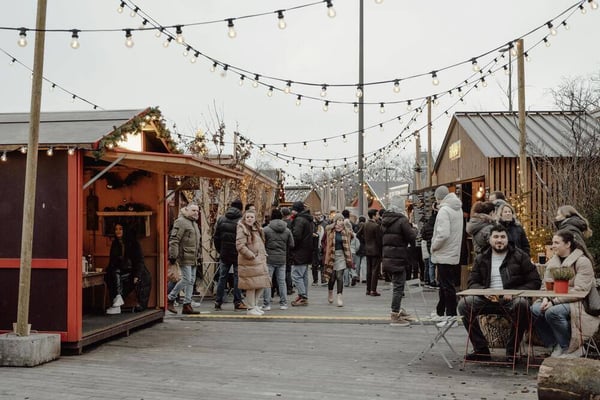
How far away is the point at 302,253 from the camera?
13023 millimetres

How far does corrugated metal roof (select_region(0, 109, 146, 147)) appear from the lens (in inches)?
324

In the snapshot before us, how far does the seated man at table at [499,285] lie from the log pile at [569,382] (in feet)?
4.81

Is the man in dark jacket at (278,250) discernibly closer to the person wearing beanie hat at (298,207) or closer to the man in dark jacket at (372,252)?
the person wearing beanie hat at (298,207)

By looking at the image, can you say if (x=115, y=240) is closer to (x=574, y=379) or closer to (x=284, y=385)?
(x=284, y=385)

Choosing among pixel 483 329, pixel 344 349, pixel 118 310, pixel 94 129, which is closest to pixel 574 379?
pixel 483 329

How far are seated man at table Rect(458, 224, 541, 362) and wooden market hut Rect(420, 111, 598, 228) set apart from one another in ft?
20.9

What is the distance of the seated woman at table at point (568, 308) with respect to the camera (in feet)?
23.2

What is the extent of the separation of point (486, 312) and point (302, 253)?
19.0ft

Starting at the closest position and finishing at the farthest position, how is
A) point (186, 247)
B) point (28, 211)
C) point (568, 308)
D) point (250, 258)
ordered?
point (568, 308), point (28, 211), point (250, 258), point (186, 247)

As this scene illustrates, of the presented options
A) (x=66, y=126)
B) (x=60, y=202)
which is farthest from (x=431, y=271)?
(x=60, y=202)

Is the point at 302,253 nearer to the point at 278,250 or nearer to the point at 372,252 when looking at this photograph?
the point at 278,250

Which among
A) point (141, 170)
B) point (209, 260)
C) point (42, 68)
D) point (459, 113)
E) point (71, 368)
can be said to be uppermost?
point (459, 113)

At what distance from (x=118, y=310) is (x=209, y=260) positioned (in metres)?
3.93

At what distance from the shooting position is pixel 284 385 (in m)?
6.62
